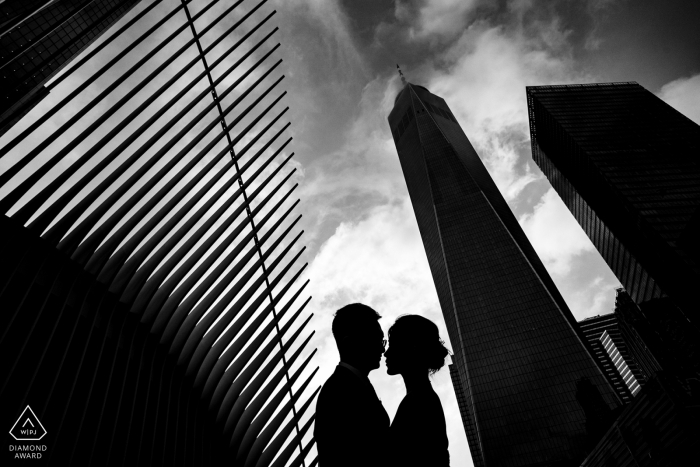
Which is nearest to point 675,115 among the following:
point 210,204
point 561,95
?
point 561,95

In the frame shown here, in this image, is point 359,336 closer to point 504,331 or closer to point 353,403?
point 353,403

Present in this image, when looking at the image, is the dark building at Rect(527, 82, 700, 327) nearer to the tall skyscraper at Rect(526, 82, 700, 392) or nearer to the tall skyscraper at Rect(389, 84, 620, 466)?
the tall skyscraper at Rect(526, 82, 700, 392)

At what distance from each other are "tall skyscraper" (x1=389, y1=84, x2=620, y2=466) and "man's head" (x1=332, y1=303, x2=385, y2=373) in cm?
7575

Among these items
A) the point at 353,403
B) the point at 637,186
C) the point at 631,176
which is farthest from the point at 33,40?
the point at 631,176

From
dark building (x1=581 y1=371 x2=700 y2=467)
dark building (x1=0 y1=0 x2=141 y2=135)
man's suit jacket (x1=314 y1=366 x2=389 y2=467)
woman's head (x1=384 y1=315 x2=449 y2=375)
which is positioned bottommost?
man's suit jacket (x1=314 y1=366 x2=389 y2=467)

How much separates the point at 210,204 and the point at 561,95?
107 m

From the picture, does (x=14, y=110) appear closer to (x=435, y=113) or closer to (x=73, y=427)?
→ (x=73, y=427)

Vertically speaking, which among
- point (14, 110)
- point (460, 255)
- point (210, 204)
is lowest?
point (210, 204)

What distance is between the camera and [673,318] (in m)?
64.1

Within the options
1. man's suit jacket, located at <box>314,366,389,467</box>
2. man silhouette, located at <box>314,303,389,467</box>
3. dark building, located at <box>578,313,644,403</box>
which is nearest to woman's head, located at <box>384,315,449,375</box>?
man silhouette, located at <box>314,303,389,467</box>

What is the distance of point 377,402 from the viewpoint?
2189 mm

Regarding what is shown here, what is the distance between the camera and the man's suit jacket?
1896 mm

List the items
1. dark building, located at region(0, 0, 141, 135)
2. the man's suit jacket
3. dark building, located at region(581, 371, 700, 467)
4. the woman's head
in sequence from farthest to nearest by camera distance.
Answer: dark building, located at region(581, 371, 700, 467)
dark building, located at region(0, 0, 141, 135)
the woman's head
the man's suit jacket

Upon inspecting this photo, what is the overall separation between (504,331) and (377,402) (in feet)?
277
